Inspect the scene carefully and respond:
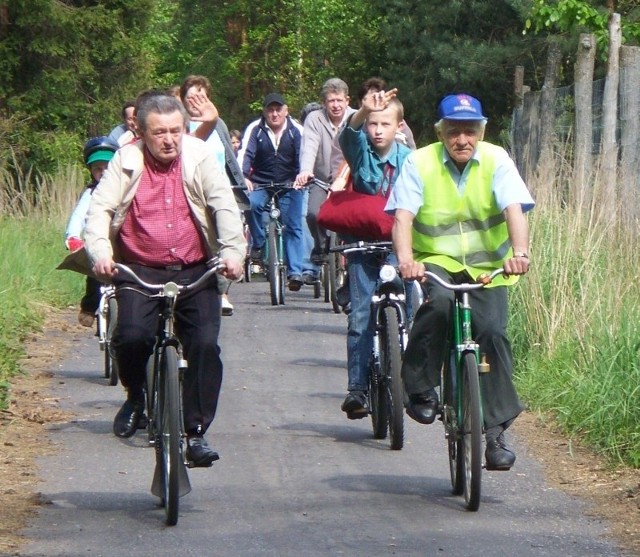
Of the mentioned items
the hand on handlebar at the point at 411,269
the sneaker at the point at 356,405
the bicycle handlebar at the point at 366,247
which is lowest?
the sneaker at the point at 356,405

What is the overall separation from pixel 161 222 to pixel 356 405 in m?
2.24

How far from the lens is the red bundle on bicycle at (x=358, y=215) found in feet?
29.6

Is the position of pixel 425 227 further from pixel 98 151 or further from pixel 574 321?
pixel 98 151

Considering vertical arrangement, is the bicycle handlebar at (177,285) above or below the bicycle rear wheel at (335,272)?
above

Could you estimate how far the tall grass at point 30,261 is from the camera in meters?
12.8

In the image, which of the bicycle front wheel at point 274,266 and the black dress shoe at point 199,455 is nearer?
the black dress shoe at point 199,455

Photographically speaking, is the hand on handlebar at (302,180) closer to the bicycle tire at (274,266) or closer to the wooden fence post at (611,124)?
the bicycle tire at (274,266)

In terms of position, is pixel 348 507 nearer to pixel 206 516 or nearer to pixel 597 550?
pixel 206 516

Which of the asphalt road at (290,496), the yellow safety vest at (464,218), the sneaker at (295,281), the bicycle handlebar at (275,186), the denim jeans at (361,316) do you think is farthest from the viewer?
the bicycle handlebar at (275,186)

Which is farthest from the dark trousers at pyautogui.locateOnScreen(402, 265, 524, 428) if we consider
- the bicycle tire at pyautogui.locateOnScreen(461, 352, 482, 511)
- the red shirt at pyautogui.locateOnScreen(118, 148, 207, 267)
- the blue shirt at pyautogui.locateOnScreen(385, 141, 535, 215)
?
the red shirt at pyautogui.locateOnScreen(118, 148, 207, 267)

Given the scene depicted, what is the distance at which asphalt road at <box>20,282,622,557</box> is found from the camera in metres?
6.53

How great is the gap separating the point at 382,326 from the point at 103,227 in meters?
2.29

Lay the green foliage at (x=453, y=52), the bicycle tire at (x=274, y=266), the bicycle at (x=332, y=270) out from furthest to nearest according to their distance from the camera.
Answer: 1. the green foliage at (x=453, y=52)
2. the bicycle tire at (x=274, y=266)
3. the bicycle at (x=332, y=270)

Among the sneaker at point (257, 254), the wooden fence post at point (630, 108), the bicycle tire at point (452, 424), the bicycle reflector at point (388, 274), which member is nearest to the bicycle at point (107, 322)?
the bicycle reflector at point (388, 274)
